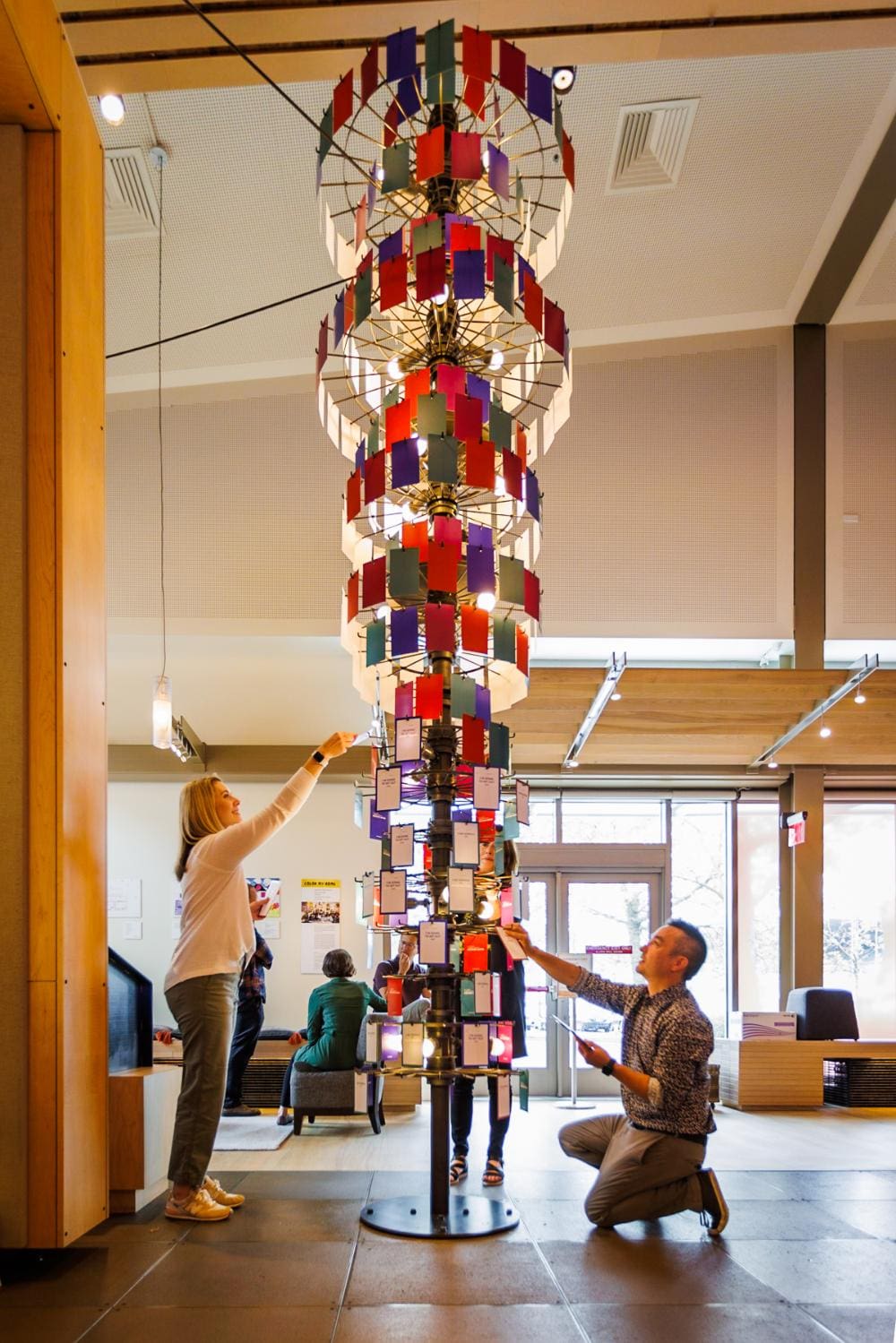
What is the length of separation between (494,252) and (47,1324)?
11.3 ft

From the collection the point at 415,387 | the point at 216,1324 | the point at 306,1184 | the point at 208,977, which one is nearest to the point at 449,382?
the point at 415,387

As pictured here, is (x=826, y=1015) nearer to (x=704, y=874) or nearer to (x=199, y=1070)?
(x=704, y=874)

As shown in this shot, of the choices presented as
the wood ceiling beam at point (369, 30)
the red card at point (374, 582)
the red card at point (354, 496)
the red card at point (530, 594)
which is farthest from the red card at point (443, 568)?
the wood ceiling beam at point (369, 30)

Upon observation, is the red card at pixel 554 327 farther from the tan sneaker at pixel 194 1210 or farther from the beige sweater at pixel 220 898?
the tan sneaker at pixel 194 1210

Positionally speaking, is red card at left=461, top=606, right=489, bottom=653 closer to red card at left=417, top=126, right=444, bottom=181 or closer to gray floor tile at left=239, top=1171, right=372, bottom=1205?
red card at left=417, top=126, right=444, bottom=181

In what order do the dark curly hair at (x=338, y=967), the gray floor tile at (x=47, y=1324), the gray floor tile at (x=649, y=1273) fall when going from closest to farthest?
the gray floor tile at (x=47, y=1324) → the gray floor tile at (x=649, y=1273) → the dark curly hair at (x=338, y=967)

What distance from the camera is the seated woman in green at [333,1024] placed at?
745 cm

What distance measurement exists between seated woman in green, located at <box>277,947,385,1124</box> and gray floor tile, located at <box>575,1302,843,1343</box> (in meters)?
4.35

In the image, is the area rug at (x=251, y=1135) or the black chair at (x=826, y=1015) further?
the black chair at (x=826, y=1015)

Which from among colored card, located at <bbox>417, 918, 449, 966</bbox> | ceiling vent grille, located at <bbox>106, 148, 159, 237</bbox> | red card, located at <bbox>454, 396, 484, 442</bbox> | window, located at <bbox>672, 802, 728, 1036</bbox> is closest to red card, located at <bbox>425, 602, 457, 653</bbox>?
red card, located at <bbox>454, 396, 484, 442</bbox>

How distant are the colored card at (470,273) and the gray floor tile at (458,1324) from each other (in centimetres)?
304

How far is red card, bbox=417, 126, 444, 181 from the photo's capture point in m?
4.14

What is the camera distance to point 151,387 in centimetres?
933

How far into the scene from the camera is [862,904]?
11.0m
